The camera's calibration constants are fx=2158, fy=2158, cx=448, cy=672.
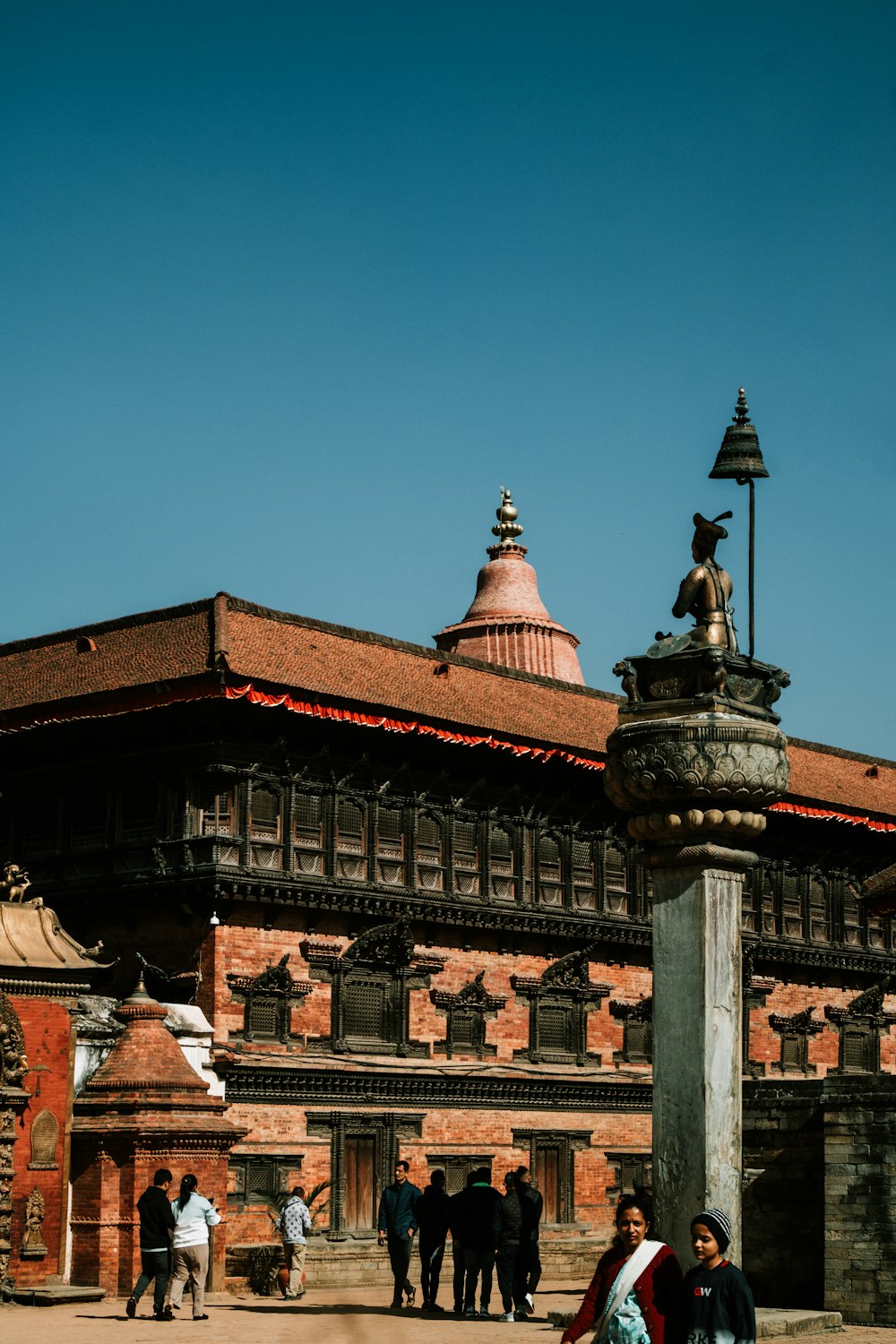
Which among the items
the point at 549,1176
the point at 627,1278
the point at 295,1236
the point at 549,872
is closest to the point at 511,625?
the point at 549,872

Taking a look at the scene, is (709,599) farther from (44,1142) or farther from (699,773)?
(44,1142)

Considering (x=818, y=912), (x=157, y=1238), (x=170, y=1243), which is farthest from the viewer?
(x=818, y=912)

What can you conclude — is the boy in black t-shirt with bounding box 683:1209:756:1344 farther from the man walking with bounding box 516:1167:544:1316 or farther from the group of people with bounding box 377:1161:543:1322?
the man walking with bounding box 516:1167:544:1316

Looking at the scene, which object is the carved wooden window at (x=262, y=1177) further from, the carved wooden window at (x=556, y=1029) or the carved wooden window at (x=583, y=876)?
the carved wooden window at (x=583, y=876)

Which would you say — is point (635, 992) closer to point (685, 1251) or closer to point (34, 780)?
point (34, 780)

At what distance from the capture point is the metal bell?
23.1m

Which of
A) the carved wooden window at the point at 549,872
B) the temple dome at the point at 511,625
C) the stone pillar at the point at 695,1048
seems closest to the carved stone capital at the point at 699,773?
the stone pillar at the point at 695,1048

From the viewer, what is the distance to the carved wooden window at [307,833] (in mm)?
38812

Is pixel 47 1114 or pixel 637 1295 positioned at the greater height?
pixel 47 1114

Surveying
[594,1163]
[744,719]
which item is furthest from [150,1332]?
[594,1163]

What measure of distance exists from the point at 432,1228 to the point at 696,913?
8.60 meters

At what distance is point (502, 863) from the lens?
42.9 meters

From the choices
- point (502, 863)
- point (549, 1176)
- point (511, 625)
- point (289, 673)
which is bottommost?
point (549, 1176)

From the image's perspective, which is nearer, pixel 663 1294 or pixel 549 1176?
pixel 663 1294
